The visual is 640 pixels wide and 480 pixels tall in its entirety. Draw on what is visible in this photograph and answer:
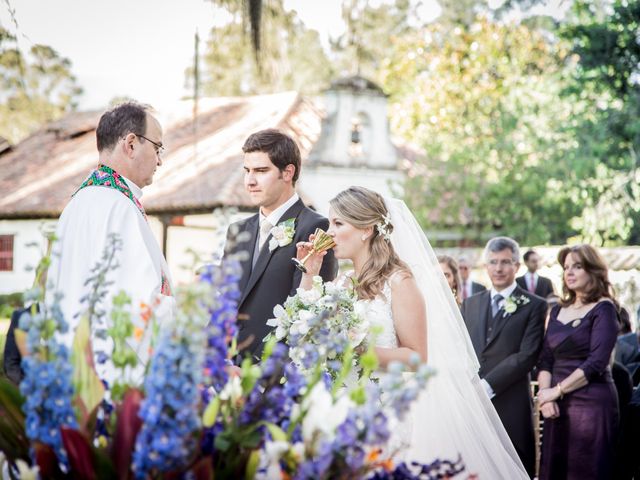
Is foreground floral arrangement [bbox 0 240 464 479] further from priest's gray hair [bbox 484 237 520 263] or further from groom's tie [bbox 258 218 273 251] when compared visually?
priest's gray hair [bbox 484 237 520 263]

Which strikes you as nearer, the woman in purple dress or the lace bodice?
the lace bodice

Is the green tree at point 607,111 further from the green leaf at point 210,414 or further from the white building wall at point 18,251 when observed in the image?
the white building wall at point 18,251

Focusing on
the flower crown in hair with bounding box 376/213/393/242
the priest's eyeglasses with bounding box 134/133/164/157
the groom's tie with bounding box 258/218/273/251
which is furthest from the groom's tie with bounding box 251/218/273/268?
the priest's eyeglasses with bounding box 134/133/164/157

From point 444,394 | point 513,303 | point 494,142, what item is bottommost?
point 494,142

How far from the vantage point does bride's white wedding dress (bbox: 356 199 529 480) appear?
4160 mm

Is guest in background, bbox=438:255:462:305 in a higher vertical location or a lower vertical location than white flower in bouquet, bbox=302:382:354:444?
lower

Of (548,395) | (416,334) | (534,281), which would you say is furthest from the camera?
(534,281)

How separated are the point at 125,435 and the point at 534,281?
9307 millimetres

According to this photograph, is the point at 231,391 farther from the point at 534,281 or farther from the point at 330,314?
the point at 534,281

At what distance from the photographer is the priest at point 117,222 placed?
3.12 meters

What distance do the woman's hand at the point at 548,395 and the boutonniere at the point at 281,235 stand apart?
2769 mm

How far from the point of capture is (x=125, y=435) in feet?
5.36

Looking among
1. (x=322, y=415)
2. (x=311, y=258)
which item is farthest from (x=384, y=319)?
(x=322, y=415)

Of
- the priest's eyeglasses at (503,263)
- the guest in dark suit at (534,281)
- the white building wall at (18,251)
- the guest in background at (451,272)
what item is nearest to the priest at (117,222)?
the priest's eyeglasses at (503,263)
